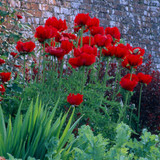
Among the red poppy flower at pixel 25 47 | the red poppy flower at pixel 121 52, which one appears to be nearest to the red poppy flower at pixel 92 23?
the red poppy flower at pixel 121 52

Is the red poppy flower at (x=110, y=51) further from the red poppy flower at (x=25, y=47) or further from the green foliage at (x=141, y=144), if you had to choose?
the green foliage at (x=141, y=144)

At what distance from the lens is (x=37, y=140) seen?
1.66 metres

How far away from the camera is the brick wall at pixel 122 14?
7.14m

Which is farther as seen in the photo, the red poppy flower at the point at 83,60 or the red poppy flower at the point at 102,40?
the red poppy flower at the point at 102,40

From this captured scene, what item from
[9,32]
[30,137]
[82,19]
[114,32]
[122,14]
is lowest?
[122,14]

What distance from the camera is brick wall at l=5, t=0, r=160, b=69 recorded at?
23.4 ft

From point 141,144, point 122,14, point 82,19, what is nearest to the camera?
point 141,144

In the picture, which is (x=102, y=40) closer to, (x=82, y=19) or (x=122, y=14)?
(x=82, y=19)

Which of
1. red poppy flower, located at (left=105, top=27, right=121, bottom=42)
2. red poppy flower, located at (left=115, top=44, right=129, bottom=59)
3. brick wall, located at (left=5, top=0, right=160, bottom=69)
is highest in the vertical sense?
red poppy flower, located at (left=105, top=27, right=121, bottom=42)

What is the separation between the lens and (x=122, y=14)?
32.2ft

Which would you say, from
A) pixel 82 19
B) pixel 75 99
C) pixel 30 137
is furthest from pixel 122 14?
pixel 30 137

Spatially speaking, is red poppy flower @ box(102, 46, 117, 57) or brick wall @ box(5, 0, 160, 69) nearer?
red poppy flower @ box(102, 46, 117, 57)

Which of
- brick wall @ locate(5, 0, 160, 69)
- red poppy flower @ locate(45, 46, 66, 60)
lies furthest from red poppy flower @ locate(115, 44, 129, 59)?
brick wall @ locate(5, 0, 160, 69)

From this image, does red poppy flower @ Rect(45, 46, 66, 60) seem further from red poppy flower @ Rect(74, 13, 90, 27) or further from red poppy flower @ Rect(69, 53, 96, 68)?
red poppy flower @ Rect(74, 13, 90, 27)
